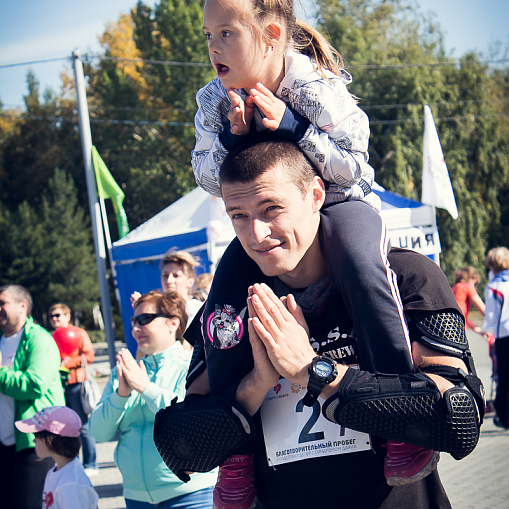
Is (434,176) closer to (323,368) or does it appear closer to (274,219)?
(274,219)

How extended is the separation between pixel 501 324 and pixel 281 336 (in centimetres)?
611

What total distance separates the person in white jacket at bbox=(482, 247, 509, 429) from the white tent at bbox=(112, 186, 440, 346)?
2.66 feet

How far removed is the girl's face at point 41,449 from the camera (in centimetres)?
398

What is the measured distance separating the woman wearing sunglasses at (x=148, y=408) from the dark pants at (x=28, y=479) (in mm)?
970

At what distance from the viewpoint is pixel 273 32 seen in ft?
6.18

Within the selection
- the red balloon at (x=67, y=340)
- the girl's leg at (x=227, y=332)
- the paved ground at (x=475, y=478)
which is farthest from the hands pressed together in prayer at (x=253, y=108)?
the red balloon at (x=67, y=340)

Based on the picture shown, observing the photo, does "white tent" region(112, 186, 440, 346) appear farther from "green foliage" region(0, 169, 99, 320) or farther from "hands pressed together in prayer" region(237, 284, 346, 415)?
"green foliage" region(0, 169, 99, 320)

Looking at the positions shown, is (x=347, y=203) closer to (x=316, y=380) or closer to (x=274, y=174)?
(x=274, y=174)

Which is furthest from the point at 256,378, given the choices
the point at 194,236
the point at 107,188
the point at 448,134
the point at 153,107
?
the point at 153,107

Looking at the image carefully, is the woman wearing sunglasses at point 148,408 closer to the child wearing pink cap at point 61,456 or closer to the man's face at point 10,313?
the child wearing pink cap at point 61,456

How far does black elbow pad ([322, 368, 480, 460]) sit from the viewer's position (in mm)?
1541

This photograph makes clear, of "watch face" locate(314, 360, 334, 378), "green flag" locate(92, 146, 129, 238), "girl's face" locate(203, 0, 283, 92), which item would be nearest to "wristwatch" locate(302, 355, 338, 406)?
"watch face" locate(314, 360, 334, 378)

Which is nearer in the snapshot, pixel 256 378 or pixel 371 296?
pixel 371 296

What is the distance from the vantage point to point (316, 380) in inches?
63.8
